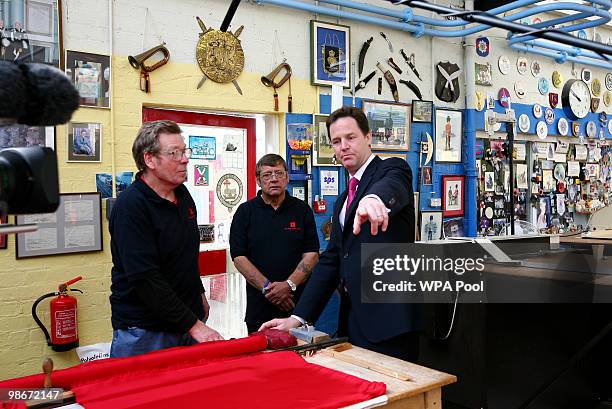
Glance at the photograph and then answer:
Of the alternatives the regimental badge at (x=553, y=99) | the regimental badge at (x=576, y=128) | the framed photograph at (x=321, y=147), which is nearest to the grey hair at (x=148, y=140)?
the framed photograph at (x=321, y=147)

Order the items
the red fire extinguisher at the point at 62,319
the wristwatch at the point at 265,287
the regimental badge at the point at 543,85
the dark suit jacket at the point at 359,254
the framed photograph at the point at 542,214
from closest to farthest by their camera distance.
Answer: the dark suit jacket at the point at 359,254
the red fire extinguisher at the point at 62,319
the wristwatch at the point at 265,287
the framed photograph at the point at 542,214
the regimental badge at the point at 543,85

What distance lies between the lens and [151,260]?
2236mm

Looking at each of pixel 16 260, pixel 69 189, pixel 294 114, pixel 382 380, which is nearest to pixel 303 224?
pixel 294 114

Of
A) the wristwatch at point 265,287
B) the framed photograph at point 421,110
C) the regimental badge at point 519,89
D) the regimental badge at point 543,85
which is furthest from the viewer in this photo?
the regimental badge at point 543,85

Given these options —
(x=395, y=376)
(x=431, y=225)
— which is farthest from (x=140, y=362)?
(x=431, y=225)

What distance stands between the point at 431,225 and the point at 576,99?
2869 millimetres

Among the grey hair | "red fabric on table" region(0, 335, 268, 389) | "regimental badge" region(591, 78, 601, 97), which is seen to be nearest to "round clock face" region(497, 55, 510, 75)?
"regimental badge" region(591, 78, 601, 97)

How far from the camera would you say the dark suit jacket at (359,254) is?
2.17 meters

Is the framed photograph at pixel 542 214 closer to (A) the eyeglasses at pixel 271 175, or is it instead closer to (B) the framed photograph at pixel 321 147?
(B) the framed photograph at pixel 321 147

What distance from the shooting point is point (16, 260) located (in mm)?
3227

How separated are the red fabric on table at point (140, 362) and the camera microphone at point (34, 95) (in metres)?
0.91

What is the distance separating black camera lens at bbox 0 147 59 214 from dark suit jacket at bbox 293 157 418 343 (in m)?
1.31

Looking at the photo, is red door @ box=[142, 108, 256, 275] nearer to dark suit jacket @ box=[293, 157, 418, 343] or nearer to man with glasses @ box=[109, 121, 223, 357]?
man with glasses @ box=[109, 121, 223, 357]

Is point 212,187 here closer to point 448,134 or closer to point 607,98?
point 448,134
